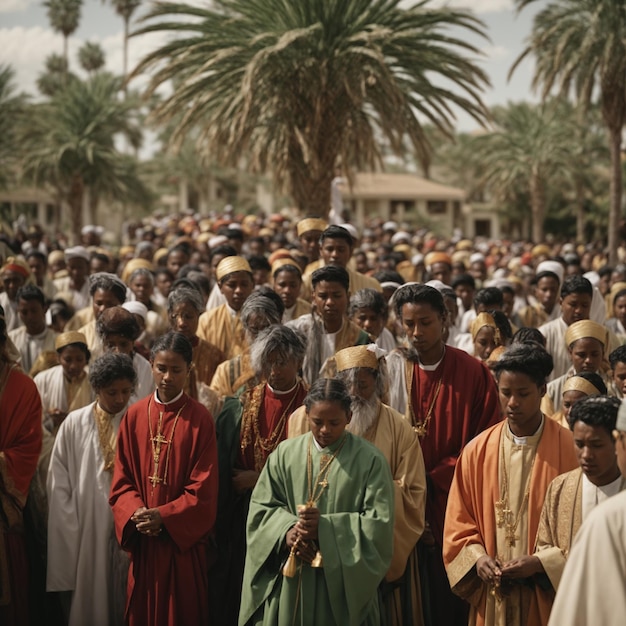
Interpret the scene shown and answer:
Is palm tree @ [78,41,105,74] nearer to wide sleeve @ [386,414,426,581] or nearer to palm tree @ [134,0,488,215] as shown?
palm tree @ [134,0,488,215]

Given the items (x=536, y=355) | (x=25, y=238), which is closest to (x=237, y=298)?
(x=536, y=355)

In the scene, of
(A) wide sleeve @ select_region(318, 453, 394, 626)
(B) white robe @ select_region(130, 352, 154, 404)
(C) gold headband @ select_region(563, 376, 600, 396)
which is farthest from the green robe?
(B) white robe @ select_region(130, 352, 154, 404)

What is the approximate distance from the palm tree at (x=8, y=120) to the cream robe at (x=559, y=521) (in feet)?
85.2

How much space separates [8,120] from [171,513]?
25166 mm

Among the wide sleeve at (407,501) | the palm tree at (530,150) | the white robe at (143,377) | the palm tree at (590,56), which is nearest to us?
the wide sleeve at (407,501)

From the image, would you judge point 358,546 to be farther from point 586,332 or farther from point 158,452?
point 586,332

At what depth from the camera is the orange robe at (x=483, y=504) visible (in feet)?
16.2

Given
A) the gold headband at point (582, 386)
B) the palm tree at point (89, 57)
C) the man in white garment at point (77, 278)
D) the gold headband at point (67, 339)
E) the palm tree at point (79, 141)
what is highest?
the palm tree at point (89, 57)

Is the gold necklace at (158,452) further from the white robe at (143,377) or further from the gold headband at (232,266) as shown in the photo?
the gold headband at (232,266)

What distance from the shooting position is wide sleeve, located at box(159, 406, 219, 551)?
5.57 m

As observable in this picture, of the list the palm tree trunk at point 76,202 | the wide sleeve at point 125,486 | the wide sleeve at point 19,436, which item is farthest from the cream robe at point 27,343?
the palm tree trunk at point 76,202

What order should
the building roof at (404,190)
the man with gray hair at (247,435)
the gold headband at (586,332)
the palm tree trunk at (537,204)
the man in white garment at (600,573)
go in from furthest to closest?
the building roof at (404,190) < the palm tree trunk at (537,204) < the gold headband at (586,332) < the man with gray hair at (247,435) < the man in white garment at (600,573)

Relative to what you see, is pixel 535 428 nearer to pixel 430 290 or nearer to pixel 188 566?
pixel 430 290

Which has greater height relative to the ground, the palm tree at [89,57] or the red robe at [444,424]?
the palm tree at [89,57]
